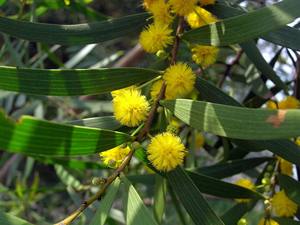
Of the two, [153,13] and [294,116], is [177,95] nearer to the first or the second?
[153,13]

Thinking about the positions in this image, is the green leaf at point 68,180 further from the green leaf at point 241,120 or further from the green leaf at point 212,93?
the green leaf at point 241,120

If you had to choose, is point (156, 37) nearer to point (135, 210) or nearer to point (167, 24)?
point (167, 24)

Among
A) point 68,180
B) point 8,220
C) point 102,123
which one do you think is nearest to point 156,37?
point 102,123

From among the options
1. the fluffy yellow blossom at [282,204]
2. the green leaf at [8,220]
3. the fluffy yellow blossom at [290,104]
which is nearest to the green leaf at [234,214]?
the fluffy yellow blossom at [282,204]

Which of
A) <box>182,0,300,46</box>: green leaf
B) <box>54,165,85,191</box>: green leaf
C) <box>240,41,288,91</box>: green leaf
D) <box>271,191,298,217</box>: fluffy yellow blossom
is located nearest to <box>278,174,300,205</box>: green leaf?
<box>271,191,298,217</box>: fluffy yellow blossom

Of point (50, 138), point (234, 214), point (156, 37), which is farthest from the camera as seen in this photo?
point (234, 214)

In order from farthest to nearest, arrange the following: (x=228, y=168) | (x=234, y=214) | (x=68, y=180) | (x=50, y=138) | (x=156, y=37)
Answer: (x=68, y=180)
(x=228, y=168)
(x=234, y=214)
(x=156, y=37)
(x=50, y=138)
